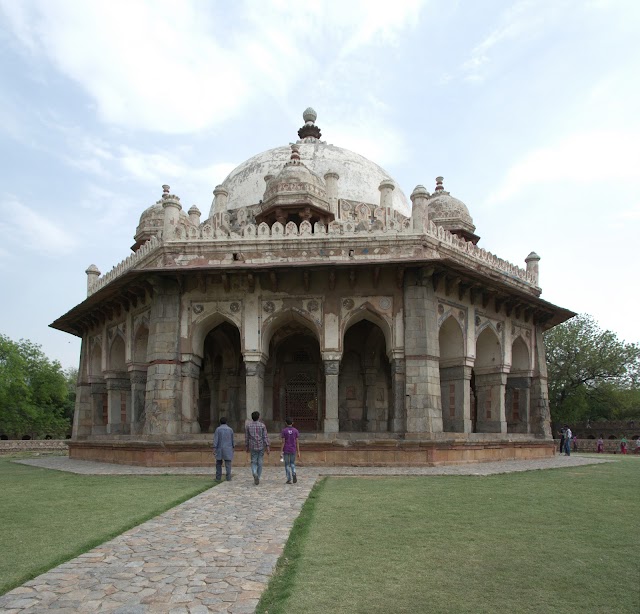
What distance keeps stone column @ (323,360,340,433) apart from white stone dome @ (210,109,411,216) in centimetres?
785

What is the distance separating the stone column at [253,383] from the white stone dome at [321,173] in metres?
7.50

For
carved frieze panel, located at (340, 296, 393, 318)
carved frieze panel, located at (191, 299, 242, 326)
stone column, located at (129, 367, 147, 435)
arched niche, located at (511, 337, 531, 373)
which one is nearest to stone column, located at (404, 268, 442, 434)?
carved frieze panel, located at (340, 296, 393, 318)

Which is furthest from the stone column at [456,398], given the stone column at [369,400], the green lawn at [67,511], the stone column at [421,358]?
the green lawn at [67,511]

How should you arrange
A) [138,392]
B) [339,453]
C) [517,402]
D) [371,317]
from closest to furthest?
[339,453]
[371,317]
[138,392]
[517,402]

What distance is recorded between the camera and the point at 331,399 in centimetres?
1434

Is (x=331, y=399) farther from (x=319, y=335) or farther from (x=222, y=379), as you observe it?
(x=222, y=379)

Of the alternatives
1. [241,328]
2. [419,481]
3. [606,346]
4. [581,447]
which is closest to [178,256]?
[241,328]

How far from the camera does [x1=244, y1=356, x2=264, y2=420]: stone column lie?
14.5 m

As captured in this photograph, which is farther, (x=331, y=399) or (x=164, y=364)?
(x=164, y=364)

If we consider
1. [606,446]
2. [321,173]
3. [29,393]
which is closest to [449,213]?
[321,173]

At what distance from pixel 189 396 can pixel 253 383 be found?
156 cm

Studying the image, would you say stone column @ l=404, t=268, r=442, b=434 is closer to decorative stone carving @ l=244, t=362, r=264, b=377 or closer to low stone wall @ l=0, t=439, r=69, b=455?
decorative stone carving @ l=244, t=362, r=264, b=377

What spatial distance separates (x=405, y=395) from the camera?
14211mm

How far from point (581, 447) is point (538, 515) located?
27.3 metres
